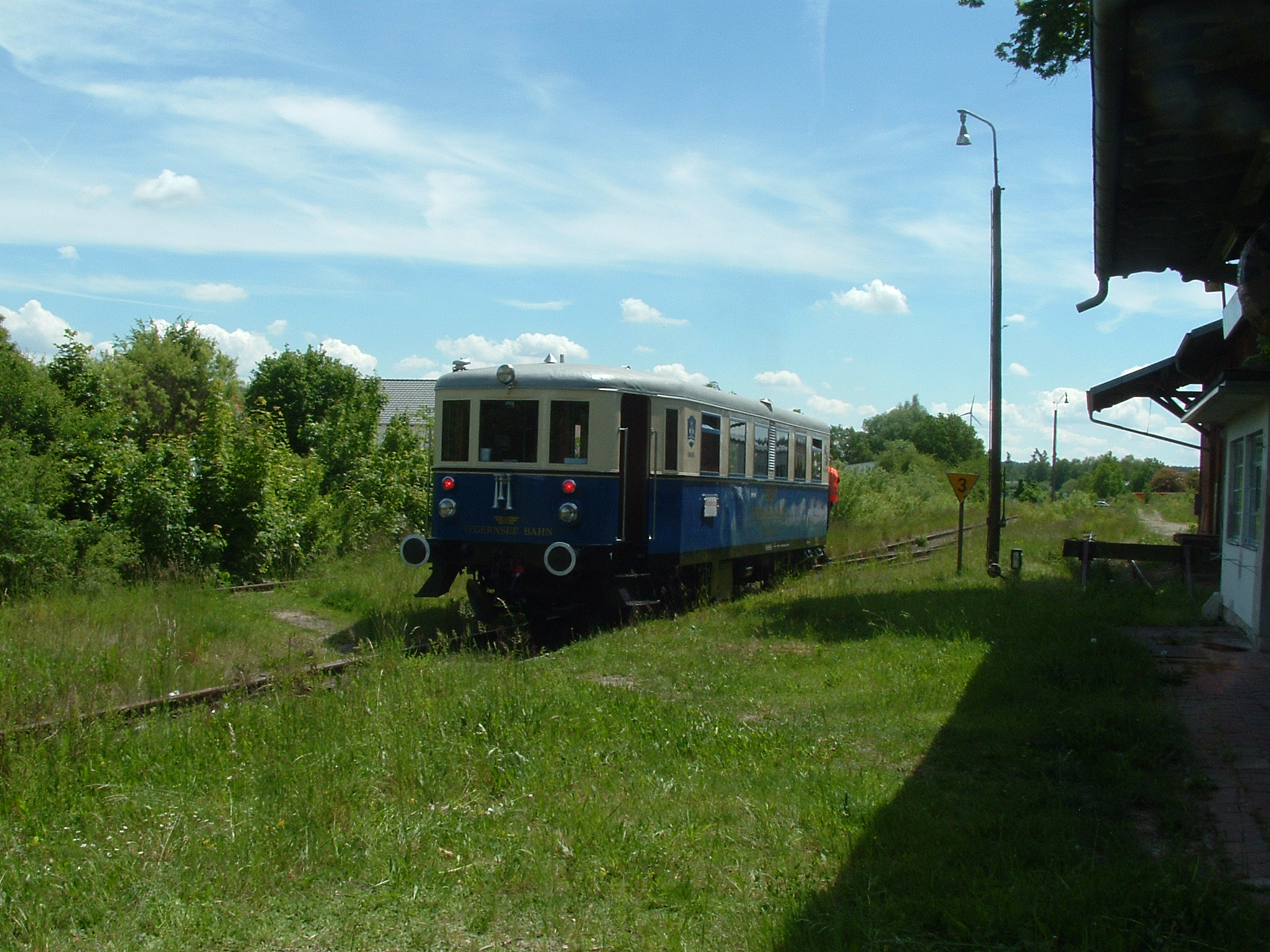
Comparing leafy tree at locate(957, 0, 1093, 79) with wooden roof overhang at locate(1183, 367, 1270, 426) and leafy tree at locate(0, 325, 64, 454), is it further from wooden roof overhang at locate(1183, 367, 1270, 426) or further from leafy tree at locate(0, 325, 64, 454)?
leafy tree at locate(0, 325, 64, 454)

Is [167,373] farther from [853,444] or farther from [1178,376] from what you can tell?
[853,444]

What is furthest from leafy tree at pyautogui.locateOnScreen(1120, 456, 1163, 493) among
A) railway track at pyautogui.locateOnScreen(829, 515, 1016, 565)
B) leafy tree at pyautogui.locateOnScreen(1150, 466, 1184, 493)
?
railway track at pyautogui.locateOnScreen(829, 515, 1016, 565)

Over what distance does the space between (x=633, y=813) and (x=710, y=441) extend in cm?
869

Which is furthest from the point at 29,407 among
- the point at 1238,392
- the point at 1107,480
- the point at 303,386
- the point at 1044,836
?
the point at 1107,480

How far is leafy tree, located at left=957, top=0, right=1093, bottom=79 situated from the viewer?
51.2 feet

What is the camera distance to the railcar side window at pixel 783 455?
55.2 feet

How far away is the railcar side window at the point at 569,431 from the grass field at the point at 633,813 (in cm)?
292

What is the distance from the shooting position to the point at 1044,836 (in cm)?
521

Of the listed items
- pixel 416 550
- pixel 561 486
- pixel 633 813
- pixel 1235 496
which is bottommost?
pixel 633 813

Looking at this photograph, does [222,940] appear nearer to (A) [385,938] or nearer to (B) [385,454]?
(A) [385,938]

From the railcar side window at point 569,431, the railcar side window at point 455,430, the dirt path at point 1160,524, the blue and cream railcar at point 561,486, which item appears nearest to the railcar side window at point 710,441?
the blue and cream railcar at point 561,486

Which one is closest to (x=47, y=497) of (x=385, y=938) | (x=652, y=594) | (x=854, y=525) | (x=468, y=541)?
(x=468, y=541)

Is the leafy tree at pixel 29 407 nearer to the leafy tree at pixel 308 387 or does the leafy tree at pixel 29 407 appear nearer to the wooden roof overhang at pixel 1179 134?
the wooden roof overhang at pixel 1179 134

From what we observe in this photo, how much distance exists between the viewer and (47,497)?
1377 cm
